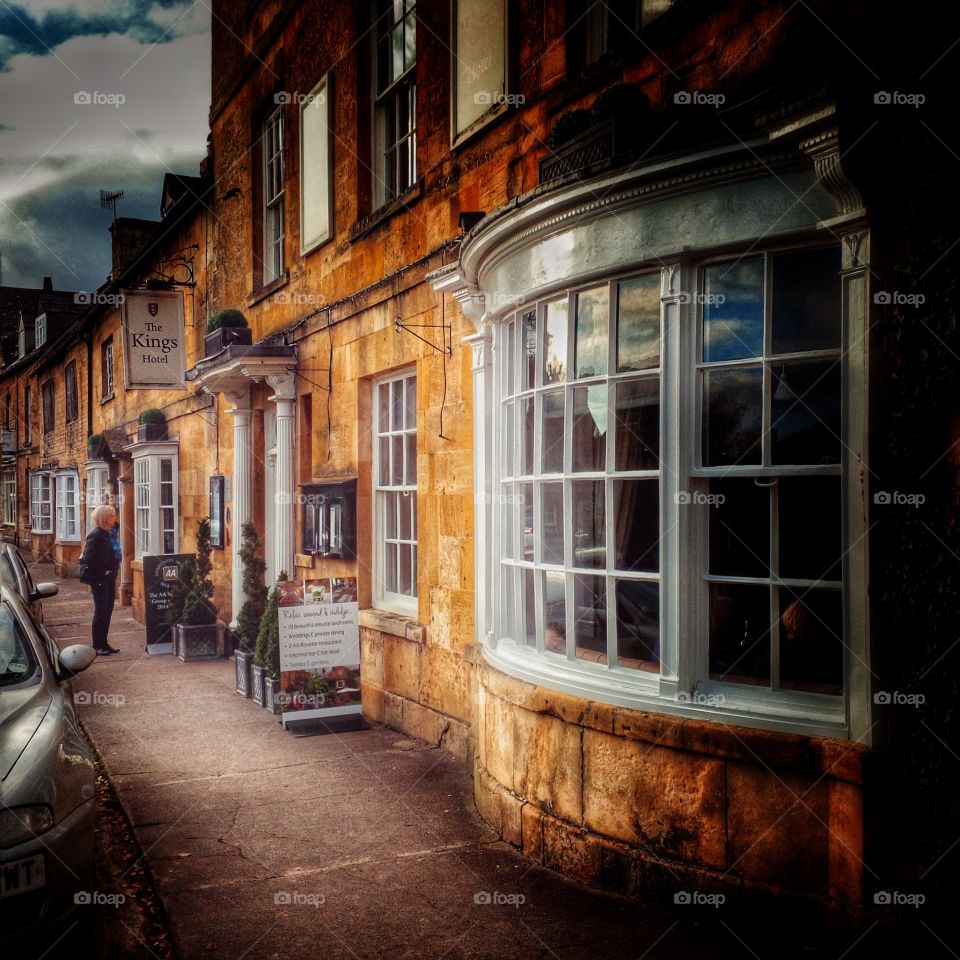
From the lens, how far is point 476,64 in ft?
21.5

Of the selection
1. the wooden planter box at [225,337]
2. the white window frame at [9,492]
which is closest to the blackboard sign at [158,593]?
the wooden planter box at [225,337]

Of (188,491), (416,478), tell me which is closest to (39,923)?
(416,478)

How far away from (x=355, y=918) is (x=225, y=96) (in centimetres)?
1158

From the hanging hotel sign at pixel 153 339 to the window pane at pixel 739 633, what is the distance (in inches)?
375

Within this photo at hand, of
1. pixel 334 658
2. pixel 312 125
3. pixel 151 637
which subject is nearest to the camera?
pixel 334 658

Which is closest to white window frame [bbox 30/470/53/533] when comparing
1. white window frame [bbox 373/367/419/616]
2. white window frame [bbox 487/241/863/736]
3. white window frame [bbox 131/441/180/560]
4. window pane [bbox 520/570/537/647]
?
white window frame [bbox 131/441/180/560]

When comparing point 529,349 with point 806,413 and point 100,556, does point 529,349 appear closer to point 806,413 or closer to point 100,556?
point 806,413

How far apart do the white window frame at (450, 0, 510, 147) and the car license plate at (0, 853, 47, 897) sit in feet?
17.3

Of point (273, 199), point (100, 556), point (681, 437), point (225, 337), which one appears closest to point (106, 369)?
point (100, 556)

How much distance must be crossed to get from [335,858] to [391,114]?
6635 mm

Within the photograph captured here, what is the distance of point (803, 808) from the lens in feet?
12.4

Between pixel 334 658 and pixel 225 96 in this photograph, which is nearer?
pixel 334 658

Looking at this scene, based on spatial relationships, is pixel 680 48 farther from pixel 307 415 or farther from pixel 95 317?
pixel 95 317

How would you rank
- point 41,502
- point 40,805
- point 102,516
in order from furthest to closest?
point 41,502 < point 102,516 < point 40,805
